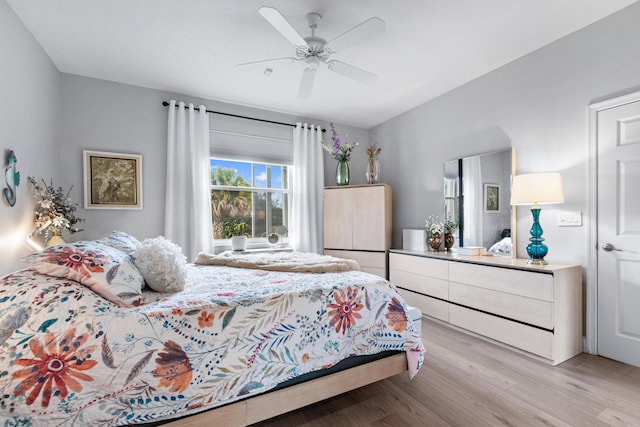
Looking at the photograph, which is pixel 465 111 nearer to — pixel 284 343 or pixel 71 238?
pixel 284 343

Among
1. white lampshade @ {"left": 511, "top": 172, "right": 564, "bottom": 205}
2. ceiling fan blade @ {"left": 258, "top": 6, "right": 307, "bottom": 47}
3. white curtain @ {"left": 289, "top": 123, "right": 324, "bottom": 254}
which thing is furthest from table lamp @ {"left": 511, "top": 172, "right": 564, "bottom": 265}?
white curtain @ {"left": 289, "top": 123, "right": 324, "bottom": 254}

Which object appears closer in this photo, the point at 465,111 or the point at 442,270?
the point at 442,270

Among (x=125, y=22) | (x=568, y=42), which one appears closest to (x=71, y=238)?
(x=125, y=22)

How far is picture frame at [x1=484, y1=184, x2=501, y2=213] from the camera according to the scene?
296 centimetres

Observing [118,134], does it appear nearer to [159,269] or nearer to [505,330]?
[159,269]

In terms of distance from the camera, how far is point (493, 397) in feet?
A: 5.83

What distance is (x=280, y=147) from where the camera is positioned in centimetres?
415

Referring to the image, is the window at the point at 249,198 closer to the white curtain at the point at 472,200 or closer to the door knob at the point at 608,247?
the white curtain at the point at 472,200

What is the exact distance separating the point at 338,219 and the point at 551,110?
2589 millimetres

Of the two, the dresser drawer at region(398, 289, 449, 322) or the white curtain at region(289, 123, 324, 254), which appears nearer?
the dresser drawer at region(398, 289, 449, 322)

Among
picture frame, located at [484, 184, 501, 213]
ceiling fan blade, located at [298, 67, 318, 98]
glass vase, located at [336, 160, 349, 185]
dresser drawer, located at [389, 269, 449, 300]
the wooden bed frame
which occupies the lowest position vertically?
the wooden bed frame

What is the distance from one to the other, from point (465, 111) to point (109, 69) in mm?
3840

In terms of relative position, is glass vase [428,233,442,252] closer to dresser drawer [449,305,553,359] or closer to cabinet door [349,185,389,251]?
cabinet door [349,185,389,251]

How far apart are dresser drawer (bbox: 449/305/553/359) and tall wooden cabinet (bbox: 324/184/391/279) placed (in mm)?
1172
